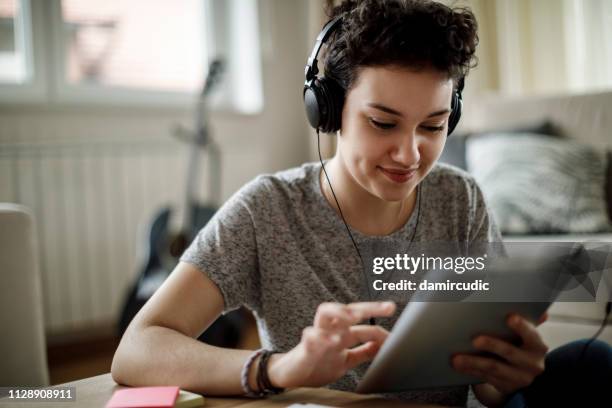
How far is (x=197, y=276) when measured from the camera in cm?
80

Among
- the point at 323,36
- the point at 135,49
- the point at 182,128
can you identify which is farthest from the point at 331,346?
the point at 135,49

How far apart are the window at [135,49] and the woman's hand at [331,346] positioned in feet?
7.15

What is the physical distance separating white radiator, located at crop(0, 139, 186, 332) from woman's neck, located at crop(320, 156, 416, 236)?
1.71 meters

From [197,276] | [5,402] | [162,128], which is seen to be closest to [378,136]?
[197,276]

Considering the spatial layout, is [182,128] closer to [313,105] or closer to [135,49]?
[135,49]

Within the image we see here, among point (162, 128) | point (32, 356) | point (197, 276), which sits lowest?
point (32, 356)

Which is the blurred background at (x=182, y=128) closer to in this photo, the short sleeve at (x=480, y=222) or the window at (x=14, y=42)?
the window at (x=14, y=42)

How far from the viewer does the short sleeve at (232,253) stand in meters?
0.82

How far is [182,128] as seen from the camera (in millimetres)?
2738

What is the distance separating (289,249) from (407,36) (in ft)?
1.13

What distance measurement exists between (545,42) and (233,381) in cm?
270

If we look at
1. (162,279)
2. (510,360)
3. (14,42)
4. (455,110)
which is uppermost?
(14,42)

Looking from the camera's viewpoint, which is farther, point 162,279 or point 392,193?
point 162,279

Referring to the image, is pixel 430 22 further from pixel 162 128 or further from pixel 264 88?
pixel 264 88
